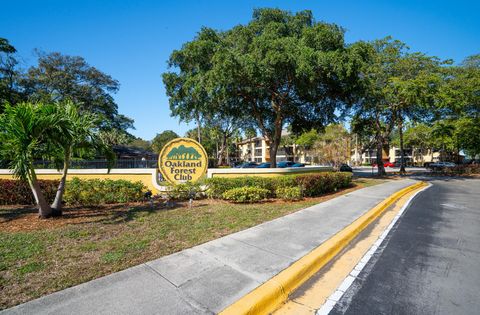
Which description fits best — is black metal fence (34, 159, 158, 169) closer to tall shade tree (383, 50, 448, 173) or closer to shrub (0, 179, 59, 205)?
shrub (0, 179, 59, 205)

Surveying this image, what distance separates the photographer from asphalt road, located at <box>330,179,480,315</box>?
3143mm

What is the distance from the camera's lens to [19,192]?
9492 millimetres

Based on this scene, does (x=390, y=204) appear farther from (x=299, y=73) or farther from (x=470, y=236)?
(x=299, y=73)

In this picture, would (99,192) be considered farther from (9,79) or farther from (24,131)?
(9,79)

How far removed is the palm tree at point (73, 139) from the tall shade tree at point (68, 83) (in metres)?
21.2

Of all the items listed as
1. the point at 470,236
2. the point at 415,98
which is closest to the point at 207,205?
the point at 470,236

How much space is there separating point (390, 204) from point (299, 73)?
25.7 feet

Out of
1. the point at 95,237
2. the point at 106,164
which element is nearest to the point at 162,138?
the point at 106,164

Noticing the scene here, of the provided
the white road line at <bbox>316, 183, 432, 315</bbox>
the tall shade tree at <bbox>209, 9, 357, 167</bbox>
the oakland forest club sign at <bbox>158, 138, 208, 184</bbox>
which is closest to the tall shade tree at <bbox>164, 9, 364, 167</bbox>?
the tall shade tree at <bbox>209, 9, 357, 167</bbox>

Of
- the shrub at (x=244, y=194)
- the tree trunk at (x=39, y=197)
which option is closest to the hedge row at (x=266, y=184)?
the shrub at (x=244, y=194)

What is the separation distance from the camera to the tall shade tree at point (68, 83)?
27656 millimetres

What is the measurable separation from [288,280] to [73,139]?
682cm

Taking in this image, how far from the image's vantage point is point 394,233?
6.15 meters

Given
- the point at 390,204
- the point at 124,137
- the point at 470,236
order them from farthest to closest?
the point at 124,137
the point at 390,204
the point at 470,236
